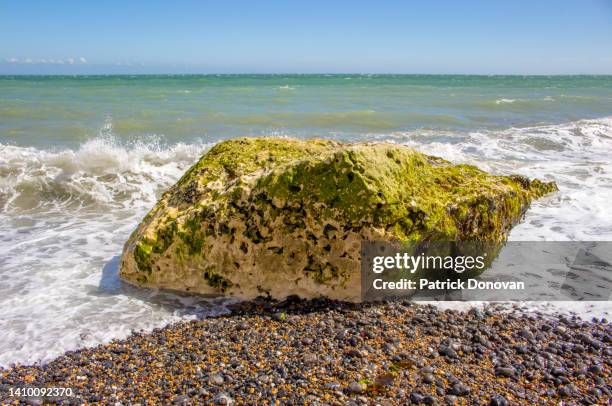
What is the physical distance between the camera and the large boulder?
4.45m

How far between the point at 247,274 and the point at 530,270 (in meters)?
3.20

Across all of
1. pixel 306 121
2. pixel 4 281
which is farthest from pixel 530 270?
pixel 306 121

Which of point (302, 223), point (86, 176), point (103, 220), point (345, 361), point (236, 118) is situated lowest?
point (345, 361)

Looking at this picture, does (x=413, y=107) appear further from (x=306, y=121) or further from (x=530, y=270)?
(x=530, y=270)

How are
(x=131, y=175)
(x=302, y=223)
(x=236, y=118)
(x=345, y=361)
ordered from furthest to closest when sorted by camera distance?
(x=236, y=118) < (x=131, y=175) < (x=302, y=223) < (x=345, y=361)

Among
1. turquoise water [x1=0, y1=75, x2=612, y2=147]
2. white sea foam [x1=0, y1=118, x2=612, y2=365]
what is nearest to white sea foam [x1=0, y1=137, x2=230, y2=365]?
white sea foam [x1=0, y1=118, x2=612, y2=365]

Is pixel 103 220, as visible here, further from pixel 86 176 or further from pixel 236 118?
pixel 236 118

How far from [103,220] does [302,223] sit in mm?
4131

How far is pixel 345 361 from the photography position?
3523mm

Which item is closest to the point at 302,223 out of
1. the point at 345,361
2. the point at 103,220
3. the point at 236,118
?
the point at 345,361

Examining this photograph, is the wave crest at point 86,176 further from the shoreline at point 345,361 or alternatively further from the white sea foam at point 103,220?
the shoreline at point 345,361

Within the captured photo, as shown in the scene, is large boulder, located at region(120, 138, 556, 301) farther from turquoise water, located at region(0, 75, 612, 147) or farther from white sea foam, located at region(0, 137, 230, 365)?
turquoise water, located at region(0, 75, 612, 147)

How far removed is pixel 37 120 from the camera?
667 inches

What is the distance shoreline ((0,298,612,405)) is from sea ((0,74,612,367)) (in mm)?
387
